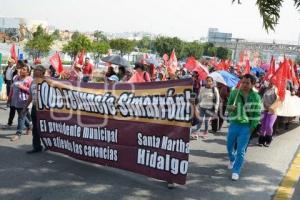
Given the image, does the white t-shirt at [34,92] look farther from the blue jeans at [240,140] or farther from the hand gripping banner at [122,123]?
the blue jeans at [240,140]

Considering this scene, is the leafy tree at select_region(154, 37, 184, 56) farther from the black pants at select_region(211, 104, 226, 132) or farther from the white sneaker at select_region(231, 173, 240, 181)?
→ the white sneaker at select_region(231, 173, 240, 181)

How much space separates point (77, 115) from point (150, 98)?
1.37m

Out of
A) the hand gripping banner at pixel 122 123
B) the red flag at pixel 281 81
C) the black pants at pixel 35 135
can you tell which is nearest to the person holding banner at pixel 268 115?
the red flag at pixel 281 81

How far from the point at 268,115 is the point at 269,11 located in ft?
11.1

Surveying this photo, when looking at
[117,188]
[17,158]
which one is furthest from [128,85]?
[17,158]

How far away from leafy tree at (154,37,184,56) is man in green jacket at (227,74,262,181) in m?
73.0

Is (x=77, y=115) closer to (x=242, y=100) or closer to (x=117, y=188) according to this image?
(x=117, y=188)

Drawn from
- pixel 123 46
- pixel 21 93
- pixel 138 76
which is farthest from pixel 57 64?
pixel 123 46

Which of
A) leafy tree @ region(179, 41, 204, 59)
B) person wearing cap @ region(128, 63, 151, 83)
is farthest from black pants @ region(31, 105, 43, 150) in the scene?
leafy tree @ region(179, 41, 204, 59)

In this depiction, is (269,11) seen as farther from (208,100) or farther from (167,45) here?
(167,45)

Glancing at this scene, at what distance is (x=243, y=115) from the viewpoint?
21.4 ft

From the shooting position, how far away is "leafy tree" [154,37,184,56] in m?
79.7

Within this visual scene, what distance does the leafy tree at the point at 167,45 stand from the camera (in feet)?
261

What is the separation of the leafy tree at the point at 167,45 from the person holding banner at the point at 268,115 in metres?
70.1
